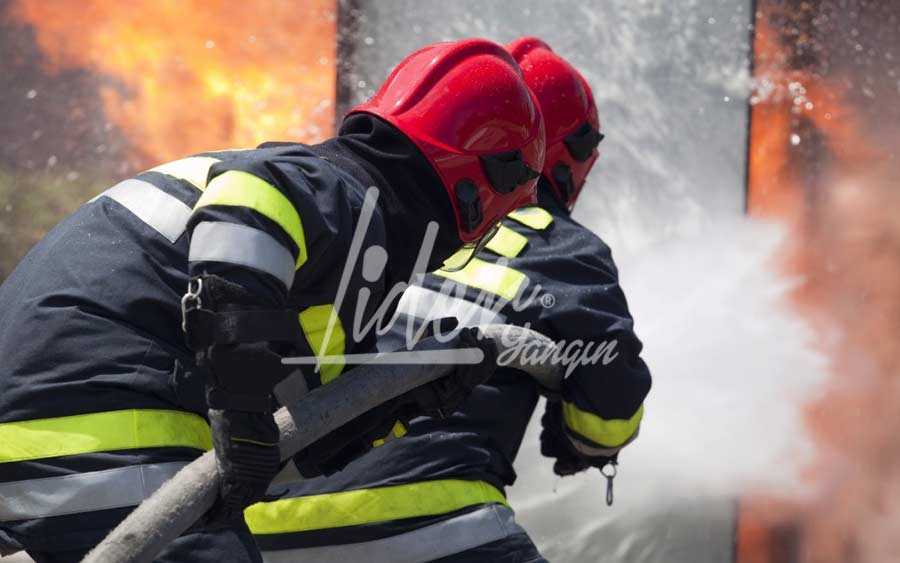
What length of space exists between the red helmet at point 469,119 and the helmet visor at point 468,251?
0.17 feet

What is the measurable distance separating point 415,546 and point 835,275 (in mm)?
3014

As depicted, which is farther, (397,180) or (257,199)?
(397,180)

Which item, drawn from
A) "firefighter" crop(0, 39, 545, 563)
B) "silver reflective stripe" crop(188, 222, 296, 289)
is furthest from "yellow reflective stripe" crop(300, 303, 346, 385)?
"silver reflective stripe" crop(188, 222, 296, 289)

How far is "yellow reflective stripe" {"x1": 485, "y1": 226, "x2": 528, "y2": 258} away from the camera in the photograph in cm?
317

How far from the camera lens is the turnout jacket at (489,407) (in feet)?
9.79

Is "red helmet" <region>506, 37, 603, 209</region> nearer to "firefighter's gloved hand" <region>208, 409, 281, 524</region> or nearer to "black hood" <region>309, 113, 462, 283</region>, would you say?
"black hood" <region>309, 113, 462, 283</region>

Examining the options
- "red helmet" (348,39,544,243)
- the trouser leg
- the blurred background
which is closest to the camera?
the trouser leg

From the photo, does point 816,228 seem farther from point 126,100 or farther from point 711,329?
point 126,100

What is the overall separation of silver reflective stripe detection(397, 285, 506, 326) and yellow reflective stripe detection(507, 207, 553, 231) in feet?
0.83

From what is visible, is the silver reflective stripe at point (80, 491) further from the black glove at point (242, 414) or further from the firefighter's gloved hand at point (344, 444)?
the firefighter's gloved hand at point (344, 444)

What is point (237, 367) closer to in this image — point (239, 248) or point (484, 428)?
point (239, 248)

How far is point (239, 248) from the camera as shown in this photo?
6.59ft

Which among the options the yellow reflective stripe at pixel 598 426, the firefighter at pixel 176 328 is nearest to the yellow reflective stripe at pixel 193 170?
the firefighter at pixel 176 328

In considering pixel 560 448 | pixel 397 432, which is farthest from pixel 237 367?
pixel 560 448
